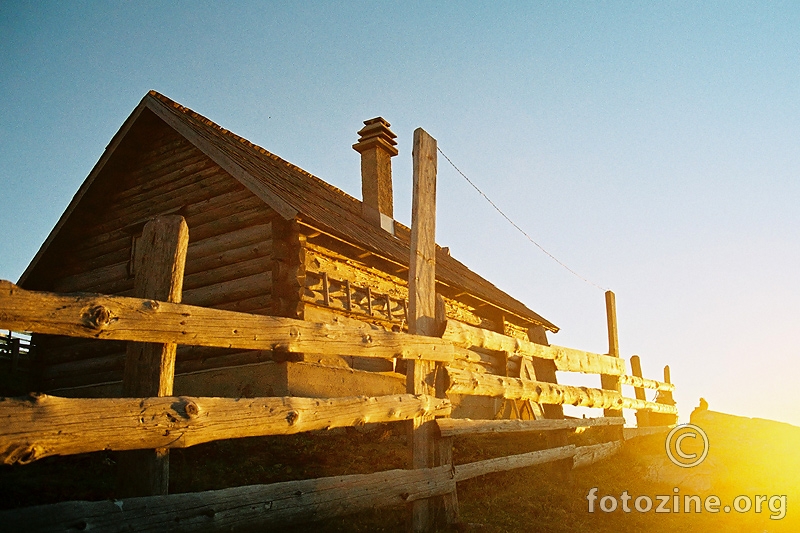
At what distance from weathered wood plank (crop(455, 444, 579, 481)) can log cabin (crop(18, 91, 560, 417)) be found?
1.01 m

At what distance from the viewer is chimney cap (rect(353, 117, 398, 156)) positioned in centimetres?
1625

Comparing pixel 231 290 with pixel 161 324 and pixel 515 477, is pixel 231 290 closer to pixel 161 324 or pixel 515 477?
pixel 515 477

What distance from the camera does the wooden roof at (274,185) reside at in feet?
35.5

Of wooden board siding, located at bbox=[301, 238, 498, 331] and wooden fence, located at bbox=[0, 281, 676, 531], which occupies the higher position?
wooden board siding, located at bbox=[301, 238, 498, 331]

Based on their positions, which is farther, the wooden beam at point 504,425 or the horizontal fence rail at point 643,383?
the horizontal fence rail at point 643,383

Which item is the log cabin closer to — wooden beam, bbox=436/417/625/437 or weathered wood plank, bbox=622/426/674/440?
wooden beam, bbox=436/417/625/437

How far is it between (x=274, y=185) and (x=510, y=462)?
6.87m

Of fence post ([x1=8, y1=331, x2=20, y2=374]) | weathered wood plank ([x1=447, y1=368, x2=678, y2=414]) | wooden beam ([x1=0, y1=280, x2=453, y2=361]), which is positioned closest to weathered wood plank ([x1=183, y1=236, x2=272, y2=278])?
weathered wood plank ([x1=447, y1=368, x2=678, y2=414])

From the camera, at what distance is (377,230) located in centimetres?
1505

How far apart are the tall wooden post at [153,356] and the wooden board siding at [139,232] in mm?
6411

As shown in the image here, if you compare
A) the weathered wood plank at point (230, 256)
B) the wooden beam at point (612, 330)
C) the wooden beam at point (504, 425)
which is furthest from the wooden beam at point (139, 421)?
→ the wooden beam at point (612, 330)

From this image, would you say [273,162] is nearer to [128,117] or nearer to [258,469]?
[128,117]

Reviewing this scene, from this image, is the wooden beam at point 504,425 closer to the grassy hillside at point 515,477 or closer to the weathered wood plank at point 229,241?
the grassy hillside at point 515,477

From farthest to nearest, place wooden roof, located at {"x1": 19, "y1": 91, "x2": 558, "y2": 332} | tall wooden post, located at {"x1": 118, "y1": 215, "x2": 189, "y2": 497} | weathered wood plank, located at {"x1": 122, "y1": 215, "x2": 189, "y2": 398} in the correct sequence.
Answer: wooden roof, located at {"x1": 19, "y1": 91, "x2": 558, "y2": 332} → weathered wood plank, located at {"x1": 122, "y1": 215, "x2": 189, "y2": 398} → tall wooden post, located at {"x1": 118, "y1": 215, "x2": 189, "y2": 497}
